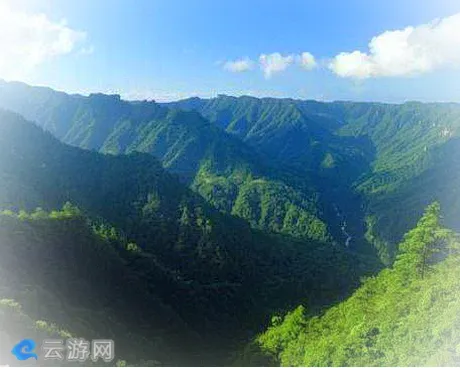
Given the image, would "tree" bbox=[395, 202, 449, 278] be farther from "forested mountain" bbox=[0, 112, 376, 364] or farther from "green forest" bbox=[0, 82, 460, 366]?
"forested mountain" bbox=[0, 112, 376, 364]

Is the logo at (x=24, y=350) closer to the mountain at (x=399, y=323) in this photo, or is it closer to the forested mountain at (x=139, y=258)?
the mountain at (x=399, y=323)

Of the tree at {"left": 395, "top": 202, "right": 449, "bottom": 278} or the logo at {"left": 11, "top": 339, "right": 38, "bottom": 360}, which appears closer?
the logo at {"left": 11, "top": 339, "right": 38, "bottom": 360}

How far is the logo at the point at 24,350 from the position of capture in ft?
43.0

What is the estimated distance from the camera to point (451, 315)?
86.9ft

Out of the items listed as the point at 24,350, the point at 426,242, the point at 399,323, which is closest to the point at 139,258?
the point at 426,242

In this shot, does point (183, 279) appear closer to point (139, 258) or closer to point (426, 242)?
point (139, 258)

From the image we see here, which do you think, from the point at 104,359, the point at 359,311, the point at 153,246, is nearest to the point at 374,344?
the point at 359,311

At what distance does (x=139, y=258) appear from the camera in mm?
85188

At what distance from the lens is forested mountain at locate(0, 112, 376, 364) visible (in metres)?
52.4

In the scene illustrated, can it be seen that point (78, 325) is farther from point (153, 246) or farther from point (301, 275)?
point (301, 275)

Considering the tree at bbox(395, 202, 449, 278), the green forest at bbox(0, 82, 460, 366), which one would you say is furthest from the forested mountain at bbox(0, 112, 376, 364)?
the tree at bbox(395, 202, 449, 278)

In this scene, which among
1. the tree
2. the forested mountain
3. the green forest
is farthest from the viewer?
the forested mountain

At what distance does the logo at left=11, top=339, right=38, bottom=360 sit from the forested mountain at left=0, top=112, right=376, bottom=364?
19.7 metres

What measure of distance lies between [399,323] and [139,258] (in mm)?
58627
